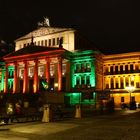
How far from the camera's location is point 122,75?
273ft

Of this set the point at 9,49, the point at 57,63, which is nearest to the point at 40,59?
the point at 57,63

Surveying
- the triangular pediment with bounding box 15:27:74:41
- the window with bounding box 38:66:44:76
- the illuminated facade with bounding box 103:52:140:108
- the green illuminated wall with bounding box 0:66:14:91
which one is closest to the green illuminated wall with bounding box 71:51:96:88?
the illuminated facade with bounding box 103:52:140:108

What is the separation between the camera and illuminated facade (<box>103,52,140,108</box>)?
3196 inches

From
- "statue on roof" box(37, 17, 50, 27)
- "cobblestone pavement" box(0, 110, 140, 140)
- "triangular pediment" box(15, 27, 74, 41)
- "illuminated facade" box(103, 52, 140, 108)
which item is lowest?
"cobblestone pavement" box(0, 110, 140, 140)

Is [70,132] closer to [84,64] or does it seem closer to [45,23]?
[84,64]

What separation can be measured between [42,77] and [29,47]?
32.1 ft

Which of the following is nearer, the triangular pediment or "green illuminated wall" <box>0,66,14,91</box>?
the triangular pediment

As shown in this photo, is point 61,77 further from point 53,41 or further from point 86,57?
point 53,41

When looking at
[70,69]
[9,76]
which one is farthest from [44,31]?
[9,76]

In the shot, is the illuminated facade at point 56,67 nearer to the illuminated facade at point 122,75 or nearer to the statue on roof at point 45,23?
the statue on roof at point 45,23

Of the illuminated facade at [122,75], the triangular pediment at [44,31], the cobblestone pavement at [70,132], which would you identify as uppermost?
the triangular pediment at [44,31]

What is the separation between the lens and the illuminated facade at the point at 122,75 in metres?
81.2

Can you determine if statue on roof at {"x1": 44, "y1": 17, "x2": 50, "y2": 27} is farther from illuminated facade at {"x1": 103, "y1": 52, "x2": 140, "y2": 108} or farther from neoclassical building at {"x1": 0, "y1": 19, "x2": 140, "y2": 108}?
illuminated facade at {"x1": 103, "y1": 52, "x2": 140, "y2": 108}

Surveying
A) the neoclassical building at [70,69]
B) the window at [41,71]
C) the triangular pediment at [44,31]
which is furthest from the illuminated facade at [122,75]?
the window at [41,71]
